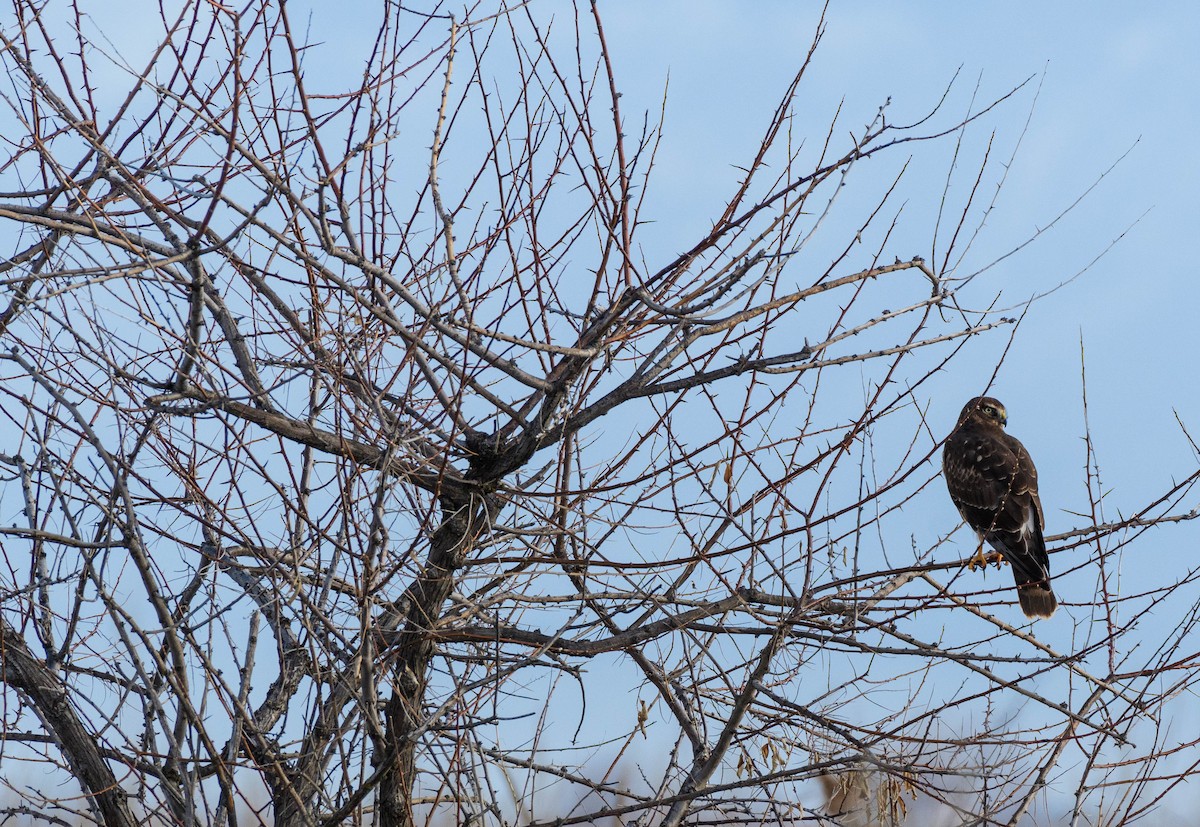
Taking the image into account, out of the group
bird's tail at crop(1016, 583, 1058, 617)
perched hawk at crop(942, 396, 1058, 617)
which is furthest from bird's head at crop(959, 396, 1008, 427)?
bird's tail at crop(1016, 583, 1058, 617)

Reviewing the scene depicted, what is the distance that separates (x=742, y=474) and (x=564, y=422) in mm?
748

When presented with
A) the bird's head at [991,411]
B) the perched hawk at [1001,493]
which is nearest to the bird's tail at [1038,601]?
the perched hawk at [1001,493]

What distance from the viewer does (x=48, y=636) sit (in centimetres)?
441

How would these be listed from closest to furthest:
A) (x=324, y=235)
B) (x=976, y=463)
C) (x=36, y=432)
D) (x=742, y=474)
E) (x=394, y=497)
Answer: (x=324, y=235) → (x=394, y=497) → (x=742, y=474) → (x=36, y=432) → (x=976, y=463)

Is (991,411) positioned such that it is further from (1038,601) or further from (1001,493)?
(1038,601)

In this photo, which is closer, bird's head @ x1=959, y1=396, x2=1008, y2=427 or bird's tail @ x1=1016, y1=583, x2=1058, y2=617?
bird's tail @ x1=1016, y1=583, x2=1058, y2=617

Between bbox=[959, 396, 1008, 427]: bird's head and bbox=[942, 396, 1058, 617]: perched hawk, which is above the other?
bbox=[959, 396, 1008, 427]: bird's head

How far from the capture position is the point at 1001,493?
685 centimetres

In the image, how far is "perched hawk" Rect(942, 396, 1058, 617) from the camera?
244 inches

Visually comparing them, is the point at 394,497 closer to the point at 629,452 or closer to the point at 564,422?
the point at 564,422

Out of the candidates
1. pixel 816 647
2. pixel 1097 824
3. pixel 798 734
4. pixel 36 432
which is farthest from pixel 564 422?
pixel 1097 824

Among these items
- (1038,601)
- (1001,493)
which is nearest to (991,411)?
(1001,493)

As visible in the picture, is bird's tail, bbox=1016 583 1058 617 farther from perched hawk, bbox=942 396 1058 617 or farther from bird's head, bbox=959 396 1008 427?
bird's head, bbox=959 396 1008 427

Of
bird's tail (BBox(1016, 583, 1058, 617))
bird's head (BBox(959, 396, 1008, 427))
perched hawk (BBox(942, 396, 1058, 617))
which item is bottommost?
bird's tail (BBox(1016, 583, 1058, 617))
